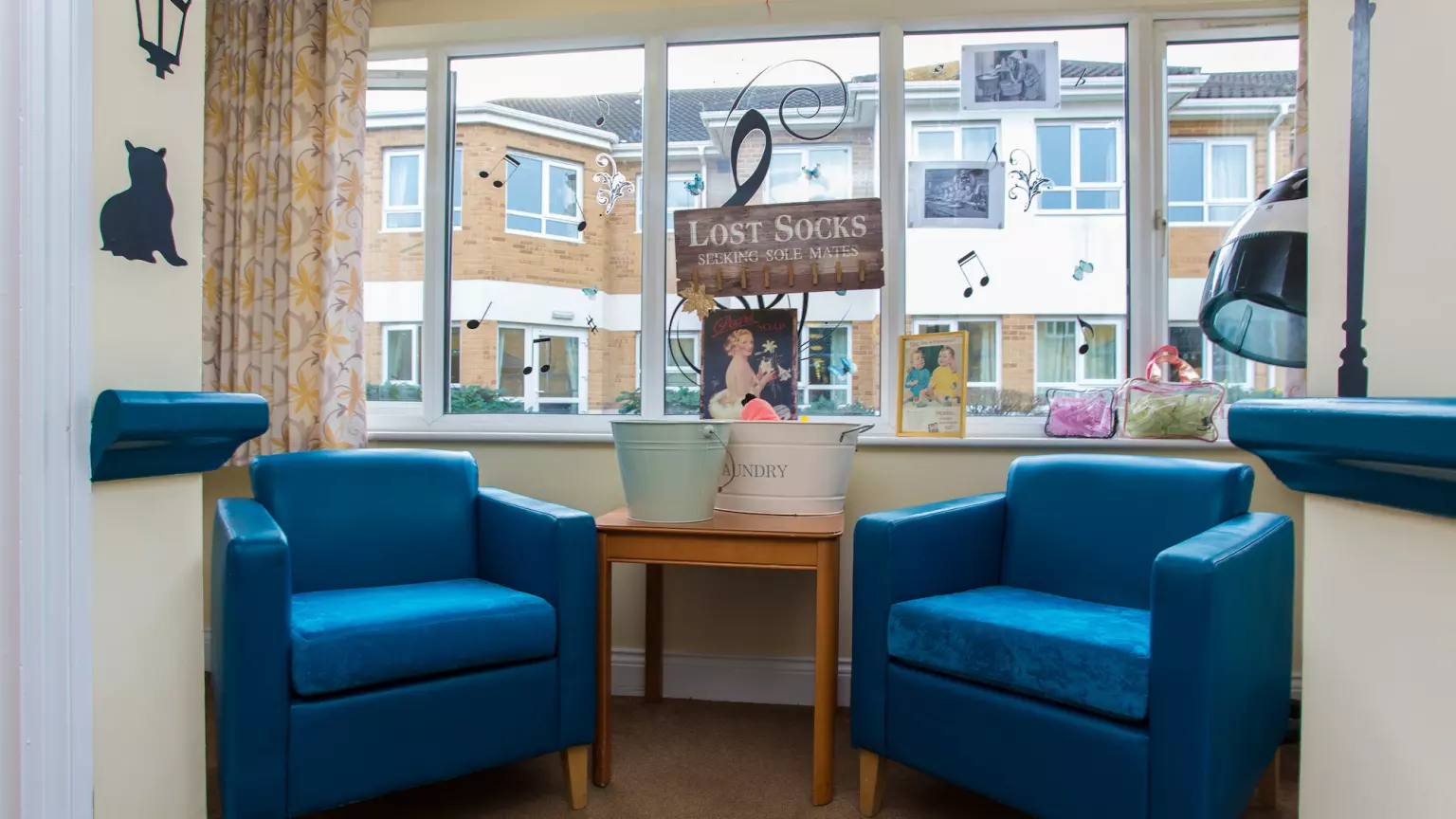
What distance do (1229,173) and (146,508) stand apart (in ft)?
9.19

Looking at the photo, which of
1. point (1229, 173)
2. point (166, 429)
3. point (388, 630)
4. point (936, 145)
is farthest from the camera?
point (936, 145)

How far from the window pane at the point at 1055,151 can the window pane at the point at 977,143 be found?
0.48ft

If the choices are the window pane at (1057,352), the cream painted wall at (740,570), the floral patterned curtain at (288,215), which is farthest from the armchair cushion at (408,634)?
the window pane at (1057,352)

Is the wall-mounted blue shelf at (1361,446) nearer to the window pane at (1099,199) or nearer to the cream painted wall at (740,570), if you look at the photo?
the cream painted wall at (740,570)

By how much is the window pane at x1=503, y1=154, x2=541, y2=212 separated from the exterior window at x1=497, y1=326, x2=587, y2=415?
1.35 feet

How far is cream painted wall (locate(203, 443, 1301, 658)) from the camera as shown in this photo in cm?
242

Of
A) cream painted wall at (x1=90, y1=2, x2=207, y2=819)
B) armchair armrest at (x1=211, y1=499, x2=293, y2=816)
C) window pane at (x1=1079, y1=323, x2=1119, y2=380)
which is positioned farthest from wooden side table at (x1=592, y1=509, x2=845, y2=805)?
window pane at (x1=1079, y1=323, x2=1119, y2=380)

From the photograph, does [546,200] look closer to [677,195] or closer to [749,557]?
[677,195]

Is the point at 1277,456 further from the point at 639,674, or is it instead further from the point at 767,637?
the point at 639,674

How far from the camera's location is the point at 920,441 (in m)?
2.43

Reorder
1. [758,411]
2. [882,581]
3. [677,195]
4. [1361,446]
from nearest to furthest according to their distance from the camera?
1. [1361,446]
2. [882,581]
3. [758,411]
4. [677,195]

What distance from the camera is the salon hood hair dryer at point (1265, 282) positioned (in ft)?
6.19

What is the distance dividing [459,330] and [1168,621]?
7.34 ft

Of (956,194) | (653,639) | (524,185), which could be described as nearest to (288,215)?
(524,185)
